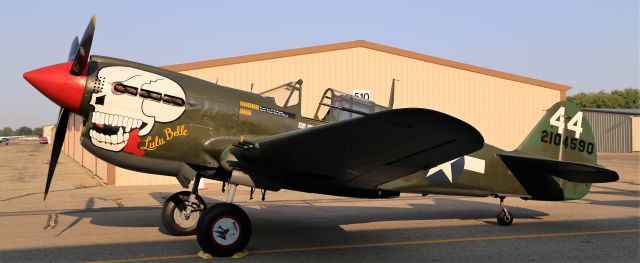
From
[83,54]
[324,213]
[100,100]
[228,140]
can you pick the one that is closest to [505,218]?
[324,213]

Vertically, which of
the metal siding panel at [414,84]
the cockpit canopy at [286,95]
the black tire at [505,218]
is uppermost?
the metal siding panel at [414,84]

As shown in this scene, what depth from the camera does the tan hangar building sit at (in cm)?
1756

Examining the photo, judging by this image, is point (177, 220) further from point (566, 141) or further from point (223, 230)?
point (566, 141)

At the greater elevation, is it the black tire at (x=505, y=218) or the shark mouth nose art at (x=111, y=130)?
the shark mouth nose art at (x=111, y=130)

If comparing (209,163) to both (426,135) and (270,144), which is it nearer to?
(270,144)

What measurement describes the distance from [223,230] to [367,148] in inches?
81.6

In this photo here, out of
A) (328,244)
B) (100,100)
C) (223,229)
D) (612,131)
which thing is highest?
(612,131)

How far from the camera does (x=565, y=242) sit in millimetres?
6934

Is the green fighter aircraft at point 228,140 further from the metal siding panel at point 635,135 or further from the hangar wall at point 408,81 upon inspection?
the metal siding panel at point 635,135

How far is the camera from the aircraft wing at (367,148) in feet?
14.0

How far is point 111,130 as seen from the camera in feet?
19.2

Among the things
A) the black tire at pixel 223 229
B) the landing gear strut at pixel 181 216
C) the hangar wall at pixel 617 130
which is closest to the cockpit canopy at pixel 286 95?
the landing gear strut at pixel 181 216

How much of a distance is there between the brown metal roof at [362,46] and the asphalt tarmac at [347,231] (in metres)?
6.17

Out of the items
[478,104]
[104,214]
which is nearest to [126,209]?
[104,214]
